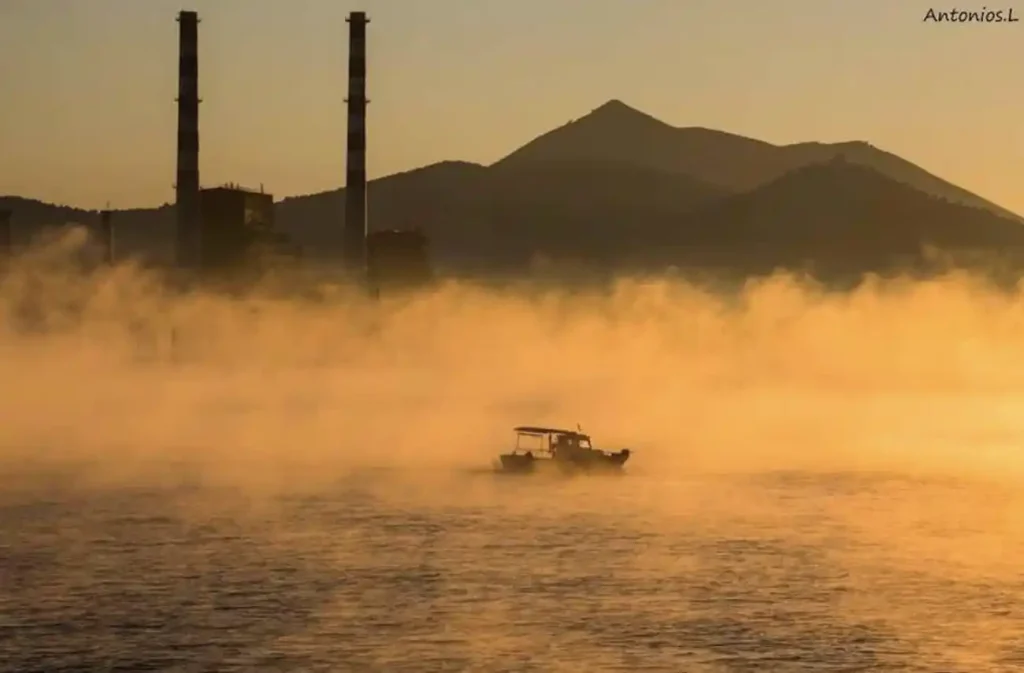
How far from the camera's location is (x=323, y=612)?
9512cm

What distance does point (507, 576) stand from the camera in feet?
349

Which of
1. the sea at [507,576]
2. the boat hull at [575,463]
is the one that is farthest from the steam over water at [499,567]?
the boat hull at [575,463]

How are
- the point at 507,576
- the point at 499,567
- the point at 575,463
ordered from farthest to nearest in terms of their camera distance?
the point at 575,463 < the point at 499,567 < the point at 507,576

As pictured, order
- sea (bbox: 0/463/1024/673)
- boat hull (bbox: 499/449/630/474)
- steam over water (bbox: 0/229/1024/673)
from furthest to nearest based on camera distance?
boat hull (bbox: 499/449/630/474) → steam over water (bbox: 0/229/1024/673) → sea (bbox: 0/463/1024/673)

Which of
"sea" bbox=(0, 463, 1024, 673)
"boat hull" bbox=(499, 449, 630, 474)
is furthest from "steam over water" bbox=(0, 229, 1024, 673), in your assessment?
"boat hull" bbox=(499, 449, 630, 474)

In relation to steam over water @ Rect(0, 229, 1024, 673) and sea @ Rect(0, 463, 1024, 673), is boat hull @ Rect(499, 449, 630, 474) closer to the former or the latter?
sea @ Rect(0, 463, 1024, 673)

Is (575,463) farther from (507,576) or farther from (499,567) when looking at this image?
(507,576)

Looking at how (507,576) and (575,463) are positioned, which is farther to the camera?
(575,463)

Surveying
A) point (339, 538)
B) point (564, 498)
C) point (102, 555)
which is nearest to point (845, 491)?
point (564, 498)

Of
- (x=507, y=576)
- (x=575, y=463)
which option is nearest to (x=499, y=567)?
(x=507, y=576)

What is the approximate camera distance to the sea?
8575cm

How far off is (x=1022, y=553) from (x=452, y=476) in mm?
55868

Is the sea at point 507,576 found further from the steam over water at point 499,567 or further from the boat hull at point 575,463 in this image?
the boat hull at point 575,463

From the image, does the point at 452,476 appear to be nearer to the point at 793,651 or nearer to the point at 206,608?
the point at 206,608
